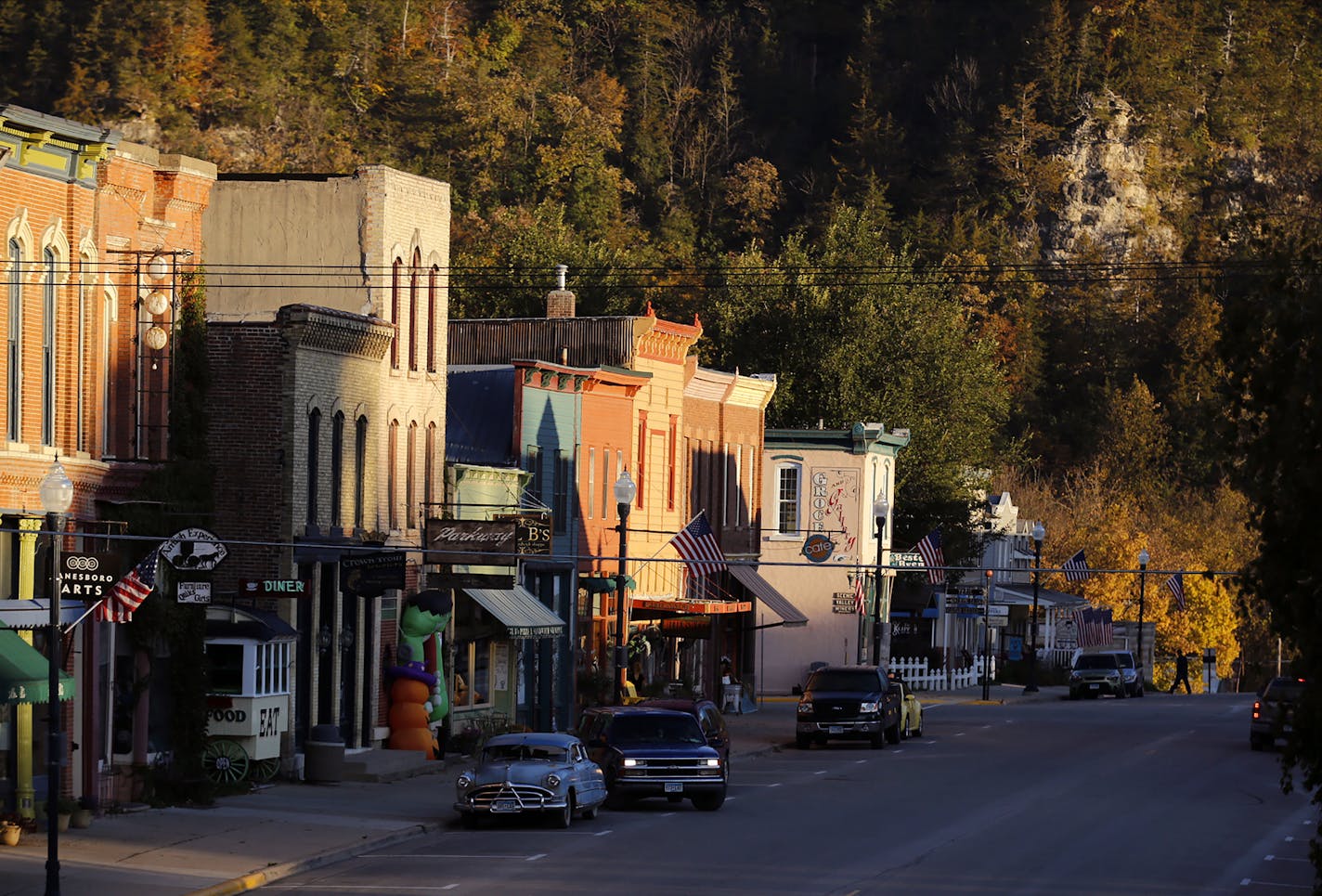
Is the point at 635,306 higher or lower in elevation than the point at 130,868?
higher

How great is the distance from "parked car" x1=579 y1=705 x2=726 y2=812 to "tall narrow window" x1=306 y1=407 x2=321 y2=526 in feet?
21.6

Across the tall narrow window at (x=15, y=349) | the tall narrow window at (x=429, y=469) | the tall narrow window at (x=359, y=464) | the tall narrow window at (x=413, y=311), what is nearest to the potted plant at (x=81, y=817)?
the tall narrow window at (x=15, y=349)

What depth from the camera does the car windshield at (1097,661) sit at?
7156cm

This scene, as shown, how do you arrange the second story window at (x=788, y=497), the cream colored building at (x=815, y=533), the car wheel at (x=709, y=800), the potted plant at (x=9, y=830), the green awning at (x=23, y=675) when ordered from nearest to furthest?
the green awning at (x=23, y=675), the potted plant at (x=9, y=830), the car wheel at (x=709, y=800), the cream colored building at (x=815, y=533), the second story window at (x=788, y=497)

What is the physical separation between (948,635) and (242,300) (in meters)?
48.3

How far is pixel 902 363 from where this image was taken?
258 ft

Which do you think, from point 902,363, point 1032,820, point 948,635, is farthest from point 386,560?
point 948,635

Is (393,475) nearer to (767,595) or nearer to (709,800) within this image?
(709,800)

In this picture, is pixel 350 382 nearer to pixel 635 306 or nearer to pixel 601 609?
pixel 601 609

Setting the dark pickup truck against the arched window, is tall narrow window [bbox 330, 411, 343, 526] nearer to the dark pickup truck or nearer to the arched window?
the arched window

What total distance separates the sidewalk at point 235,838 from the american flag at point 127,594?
2680 mm

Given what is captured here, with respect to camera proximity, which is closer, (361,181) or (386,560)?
(386,560)

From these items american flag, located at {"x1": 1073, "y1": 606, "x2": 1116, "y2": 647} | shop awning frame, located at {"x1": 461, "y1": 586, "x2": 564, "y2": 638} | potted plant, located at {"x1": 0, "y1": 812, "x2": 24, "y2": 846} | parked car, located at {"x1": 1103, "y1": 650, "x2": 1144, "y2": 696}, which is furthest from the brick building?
american flag, located at {"x1": 1073, "y1": 606, "x2": 1116, "y2": 647}

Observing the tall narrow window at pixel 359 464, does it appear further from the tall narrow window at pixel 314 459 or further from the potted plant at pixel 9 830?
the potted plant at pixel 9 830
